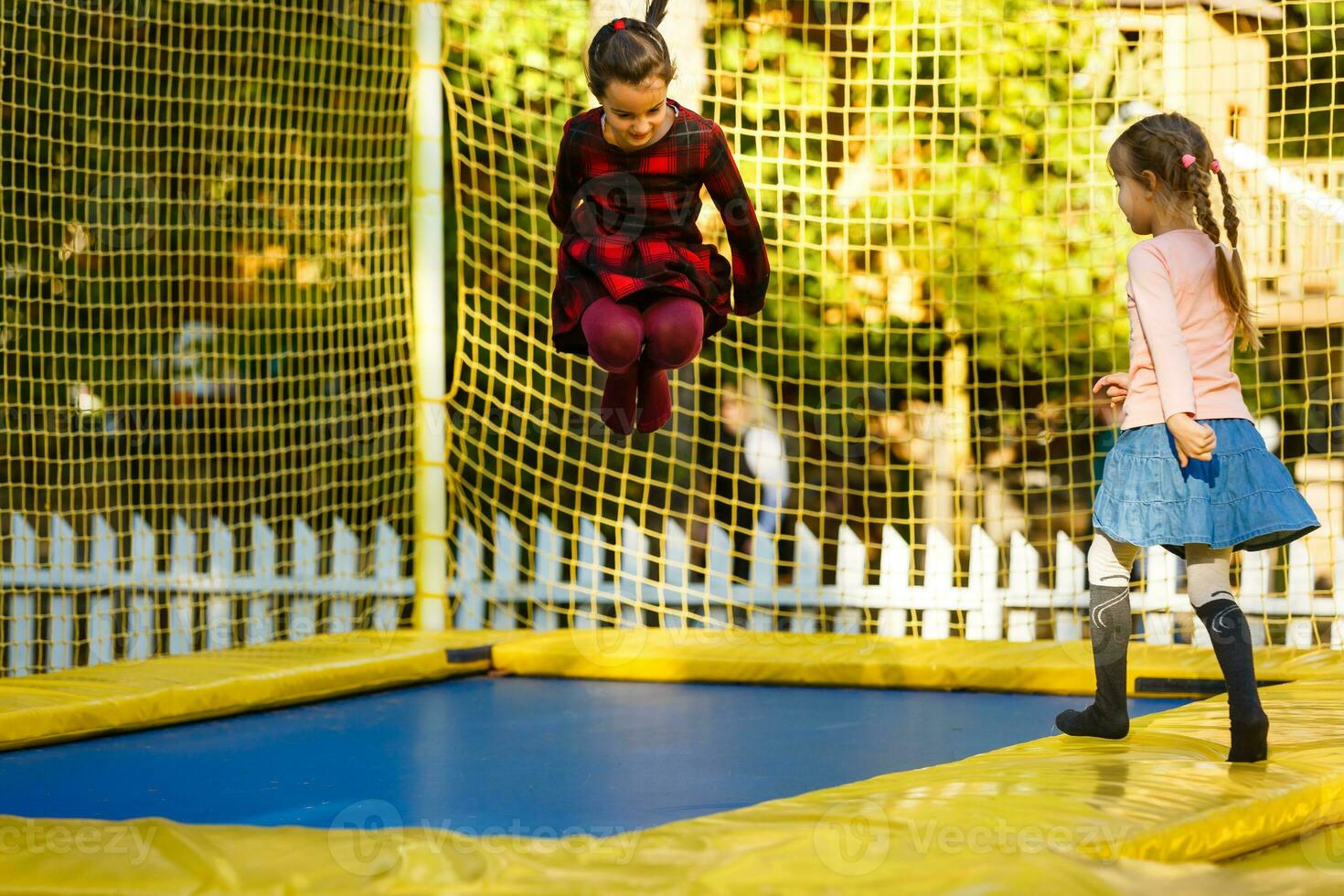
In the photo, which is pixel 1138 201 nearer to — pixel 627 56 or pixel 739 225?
pixel 739 225

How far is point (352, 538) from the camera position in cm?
482

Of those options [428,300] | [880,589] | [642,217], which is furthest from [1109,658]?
[428,300]

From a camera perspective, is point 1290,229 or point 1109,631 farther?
point 1290,229

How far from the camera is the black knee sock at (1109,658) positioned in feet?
7.95

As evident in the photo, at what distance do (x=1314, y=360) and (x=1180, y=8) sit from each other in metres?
1.39

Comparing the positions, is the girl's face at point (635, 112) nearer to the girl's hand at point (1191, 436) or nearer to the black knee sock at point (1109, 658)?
the girl's hand at point (1191, 436)

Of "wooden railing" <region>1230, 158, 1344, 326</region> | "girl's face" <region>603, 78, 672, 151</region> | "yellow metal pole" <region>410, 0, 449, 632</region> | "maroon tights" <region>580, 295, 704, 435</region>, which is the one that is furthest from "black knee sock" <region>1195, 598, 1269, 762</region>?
"yellow metal pole" <region>410, 0, 449, 632</region>

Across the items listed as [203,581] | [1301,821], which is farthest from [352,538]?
[1301,821]

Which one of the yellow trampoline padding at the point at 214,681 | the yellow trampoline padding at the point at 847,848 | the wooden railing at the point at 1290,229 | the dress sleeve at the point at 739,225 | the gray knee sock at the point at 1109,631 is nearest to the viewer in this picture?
the yellow trampoline padding at the point at 847,848

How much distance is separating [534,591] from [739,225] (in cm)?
243

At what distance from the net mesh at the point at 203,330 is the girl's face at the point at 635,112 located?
2.31 m

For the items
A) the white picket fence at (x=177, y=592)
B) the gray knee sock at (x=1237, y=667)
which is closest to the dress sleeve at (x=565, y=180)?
the gray knee sock at (x=1237, y=667)

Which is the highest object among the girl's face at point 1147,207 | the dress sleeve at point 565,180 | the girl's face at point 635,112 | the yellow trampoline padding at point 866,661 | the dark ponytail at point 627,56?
the dark ponytail at point 627,56

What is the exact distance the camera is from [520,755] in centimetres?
296
